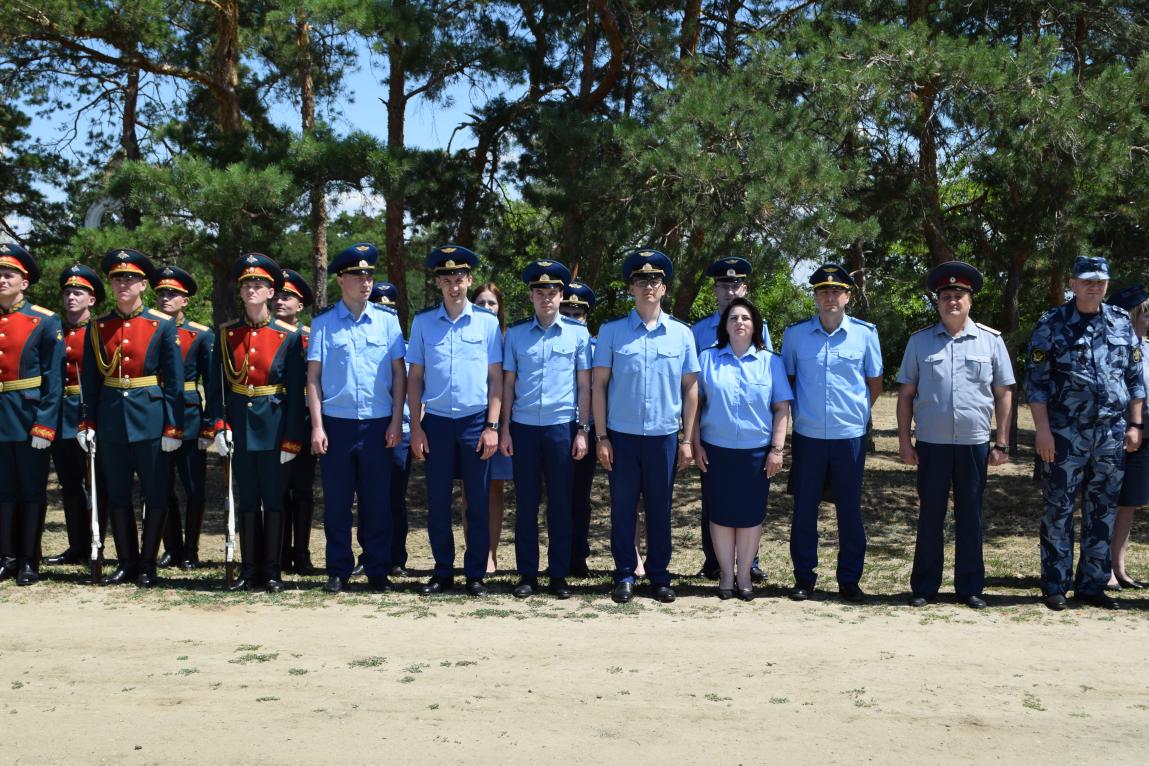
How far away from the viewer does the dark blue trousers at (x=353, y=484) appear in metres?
6.32

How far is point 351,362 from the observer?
20.6ft

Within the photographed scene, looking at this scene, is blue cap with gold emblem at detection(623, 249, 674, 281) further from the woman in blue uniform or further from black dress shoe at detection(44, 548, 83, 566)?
black dress shoe at detection(44, 548, 83, 566)

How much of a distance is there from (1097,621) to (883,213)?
5559 mm

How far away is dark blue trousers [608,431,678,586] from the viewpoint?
20.3 ft

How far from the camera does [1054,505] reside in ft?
20.5

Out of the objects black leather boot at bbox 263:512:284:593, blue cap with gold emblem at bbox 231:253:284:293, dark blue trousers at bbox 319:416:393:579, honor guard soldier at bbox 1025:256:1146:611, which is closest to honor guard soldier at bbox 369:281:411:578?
dark blue trousers at bbox 319:416:393:579

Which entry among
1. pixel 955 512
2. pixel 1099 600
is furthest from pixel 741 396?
pixel 1099 600

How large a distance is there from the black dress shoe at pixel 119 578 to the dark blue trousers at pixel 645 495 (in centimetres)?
302

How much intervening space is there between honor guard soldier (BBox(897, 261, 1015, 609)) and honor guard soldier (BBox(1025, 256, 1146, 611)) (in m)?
0.30

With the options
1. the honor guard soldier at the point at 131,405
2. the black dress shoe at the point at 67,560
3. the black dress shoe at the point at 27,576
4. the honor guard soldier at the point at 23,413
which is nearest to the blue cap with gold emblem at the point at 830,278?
the honor guard soldier at the point at 131,405

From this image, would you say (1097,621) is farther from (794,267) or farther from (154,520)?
(154,520)

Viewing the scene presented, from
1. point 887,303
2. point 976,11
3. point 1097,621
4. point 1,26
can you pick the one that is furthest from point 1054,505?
point 1,26

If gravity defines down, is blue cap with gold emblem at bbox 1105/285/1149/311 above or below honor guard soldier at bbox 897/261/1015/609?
above

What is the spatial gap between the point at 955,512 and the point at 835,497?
0.67 meters
